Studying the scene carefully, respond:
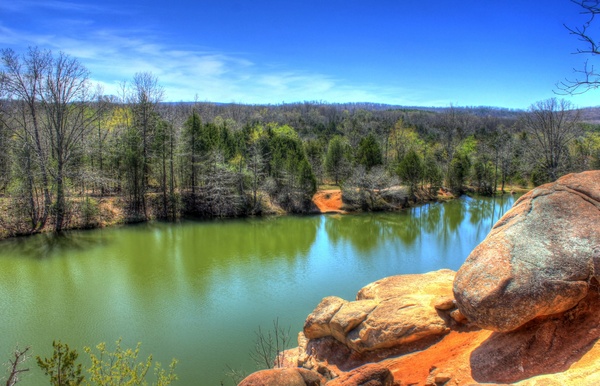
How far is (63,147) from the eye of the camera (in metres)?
32.2

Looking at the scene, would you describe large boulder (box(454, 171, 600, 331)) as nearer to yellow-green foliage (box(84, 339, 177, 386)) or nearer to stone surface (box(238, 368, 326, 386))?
stone surface (box(238, 368, 326, 386))

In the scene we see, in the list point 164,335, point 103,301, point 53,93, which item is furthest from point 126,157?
point 164,335

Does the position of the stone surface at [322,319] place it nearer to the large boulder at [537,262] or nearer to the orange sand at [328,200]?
the large boulder at [537,262]

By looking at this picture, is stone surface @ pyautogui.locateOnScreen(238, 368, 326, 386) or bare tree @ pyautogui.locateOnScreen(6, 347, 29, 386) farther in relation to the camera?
stone surface @ pyautogui.locateOnScreen(238, 368, 326, 386)

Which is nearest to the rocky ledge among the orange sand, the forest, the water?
the water

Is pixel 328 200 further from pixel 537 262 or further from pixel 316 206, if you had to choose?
pixel 537 262

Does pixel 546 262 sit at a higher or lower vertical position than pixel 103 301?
higher

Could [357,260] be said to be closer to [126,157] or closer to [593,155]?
[126,157]

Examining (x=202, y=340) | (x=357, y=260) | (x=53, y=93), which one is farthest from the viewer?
(x=53, y=93)

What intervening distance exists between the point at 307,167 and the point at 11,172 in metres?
25.2

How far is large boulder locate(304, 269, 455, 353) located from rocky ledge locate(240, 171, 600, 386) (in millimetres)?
45

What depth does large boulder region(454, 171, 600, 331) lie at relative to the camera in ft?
24.8

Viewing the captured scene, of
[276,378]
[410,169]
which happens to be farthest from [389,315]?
[410,169]

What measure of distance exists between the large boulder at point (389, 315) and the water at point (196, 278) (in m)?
2.89
